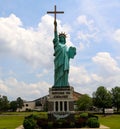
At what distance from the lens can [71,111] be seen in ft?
167

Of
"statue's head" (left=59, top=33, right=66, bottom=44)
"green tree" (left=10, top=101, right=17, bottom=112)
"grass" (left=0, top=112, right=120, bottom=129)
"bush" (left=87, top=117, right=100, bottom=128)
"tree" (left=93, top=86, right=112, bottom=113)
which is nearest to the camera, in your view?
"bush" (left=87, top=117, right=100, bottom=128)

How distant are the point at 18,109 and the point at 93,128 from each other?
136032mm

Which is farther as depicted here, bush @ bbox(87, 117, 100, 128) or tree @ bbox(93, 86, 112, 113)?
tree @ bbox(93, 86, 112, 113)

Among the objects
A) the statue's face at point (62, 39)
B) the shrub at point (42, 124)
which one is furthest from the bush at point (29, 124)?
the statue's face at point (62, 39)

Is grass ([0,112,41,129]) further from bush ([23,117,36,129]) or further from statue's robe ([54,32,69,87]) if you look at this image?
statue's robe ([54,32,69,87])

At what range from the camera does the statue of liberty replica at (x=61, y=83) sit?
51.3m

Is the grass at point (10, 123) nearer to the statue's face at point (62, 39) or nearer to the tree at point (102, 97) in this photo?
the statue's face at point (62, 39)

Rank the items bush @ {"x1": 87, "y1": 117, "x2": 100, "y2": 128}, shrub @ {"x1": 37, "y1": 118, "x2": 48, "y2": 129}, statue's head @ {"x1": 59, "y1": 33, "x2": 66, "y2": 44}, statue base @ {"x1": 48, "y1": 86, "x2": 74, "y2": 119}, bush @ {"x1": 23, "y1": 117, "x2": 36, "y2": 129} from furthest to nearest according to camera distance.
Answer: statue's head @ {"x1": 59, "y1": 33, "x2": 66, "y2": 44}, statue base @ {"x1": 48, "y1": 86, "x2": 74, "y2": 119}, bush @ {"x1": 87, "y1": 117, "x2": 100, "y2": 128}, shrub @ {"x1": 37, "y1": 118, "x2": 48, "y2": 129}, bush @ {"x1": 23, "y1": 117, "x2": 36, "y2": 129}

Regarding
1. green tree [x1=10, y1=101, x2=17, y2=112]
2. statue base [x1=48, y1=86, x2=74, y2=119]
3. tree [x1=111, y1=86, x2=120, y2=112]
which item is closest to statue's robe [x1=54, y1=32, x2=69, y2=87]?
statue base [x1=48, y1=86, x2=74, y2=119]

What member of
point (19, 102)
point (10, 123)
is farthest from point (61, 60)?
point (19, 102)

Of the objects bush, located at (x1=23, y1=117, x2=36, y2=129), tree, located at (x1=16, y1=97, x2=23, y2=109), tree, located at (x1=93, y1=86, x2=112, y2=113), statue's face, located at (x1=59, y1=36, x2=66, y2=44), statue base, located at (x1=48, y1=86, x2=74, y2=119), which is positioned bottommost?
bush, located at (x1=23, y1=117, x2=36, y2=129)

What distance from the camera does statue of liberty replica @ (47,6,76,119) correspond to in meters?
51.3

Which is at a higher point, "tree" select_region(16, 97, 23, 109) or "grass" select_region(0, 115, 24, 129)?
"tree" select_region(16, 97, 23, 109)

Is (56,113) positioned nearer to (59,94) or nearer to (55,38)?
(59,94)
